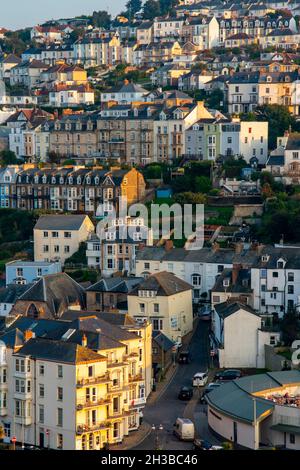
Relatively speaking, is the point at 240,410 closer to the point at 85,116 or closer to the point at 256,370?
the point at 256,370

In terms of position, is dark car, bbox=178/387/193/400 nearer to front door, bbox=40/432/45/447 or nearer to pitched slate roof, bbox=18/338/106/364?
pitched slate roof, bbox=18/338/106/364

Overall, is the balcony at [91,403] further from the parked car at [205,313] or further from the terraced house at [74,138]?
the terraced house at [74,138]

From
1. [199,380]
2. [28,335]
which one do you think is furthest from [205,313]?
[28,335]

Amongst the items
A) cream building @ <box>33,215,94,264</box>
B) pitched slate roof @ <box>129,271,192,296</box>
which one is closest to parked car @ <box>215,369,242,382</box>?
pitched slate roof @ <box>129,271,192,296</box>

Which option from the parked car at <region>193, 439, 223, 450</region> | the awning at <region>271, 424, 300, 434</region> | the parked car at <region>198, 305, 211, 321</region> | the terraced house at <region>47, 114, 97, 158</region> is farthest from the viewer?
the terraced house at <region>47, 114, 97, 158</region>

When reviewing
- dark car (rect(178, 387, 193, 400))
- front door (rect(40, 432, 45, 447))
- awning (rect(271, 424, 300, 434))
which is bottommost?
front door (rect(40, 432, 45, 447))

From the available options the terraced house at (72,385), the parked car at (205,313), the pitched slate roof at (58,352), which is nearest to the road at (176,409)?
the terraced house at (72,385)

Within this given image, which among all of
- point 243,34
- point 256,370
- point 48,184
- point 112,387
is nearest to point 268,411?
point 112,387
